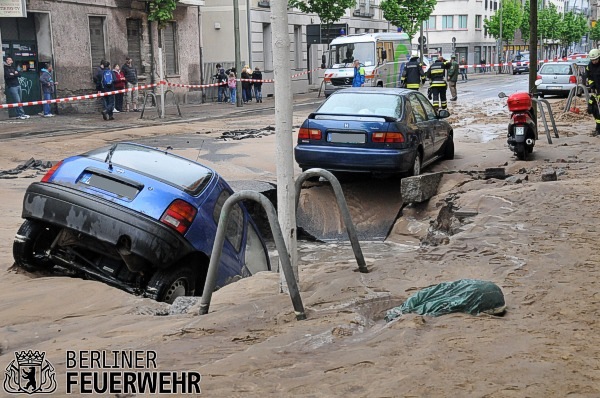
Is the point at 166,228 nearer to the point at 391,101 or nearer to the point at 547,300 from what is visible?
the point at 547,300

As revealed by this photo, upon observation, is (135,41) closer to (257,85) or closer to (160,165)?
(257,85)

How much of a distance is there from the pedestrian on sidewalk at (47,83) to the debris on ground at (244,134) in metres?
7.83

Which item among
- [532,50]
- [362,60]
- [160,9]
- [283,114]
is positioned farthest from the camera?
[362,60]

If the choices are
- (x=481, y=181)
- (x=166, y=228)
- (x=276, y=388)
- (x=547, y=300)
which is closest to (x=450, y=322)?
(x=547, y=300)

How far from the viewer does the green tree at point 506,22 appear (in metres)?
83.5

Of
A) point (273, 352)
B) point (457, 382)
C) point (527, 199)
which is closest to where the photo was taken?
point (457, 382)

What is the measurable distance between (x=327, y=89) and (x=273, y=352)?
30.6m

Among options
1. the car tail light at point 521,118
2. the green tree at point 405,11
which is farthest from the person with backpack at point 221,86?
the car tail light at point 521,118

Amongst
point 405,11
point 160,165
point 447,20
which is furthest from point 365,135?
point 447,20

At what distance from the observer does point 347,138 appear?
11.2 metres

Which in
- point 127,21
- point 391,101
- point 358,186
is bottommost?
point 358,186

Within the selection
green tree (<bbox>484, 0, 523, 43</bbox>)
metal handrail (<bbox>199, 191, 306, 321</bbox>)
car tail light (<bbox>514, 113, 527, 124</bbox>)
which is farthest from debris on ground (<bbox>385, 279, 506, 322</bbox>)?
green tree (<bbox>484, 0, 523, 43</bbox>)

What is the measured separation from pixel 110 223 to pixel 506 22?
272 feet

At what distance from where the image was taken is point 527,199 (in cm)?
935
